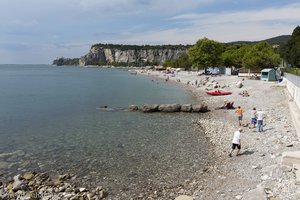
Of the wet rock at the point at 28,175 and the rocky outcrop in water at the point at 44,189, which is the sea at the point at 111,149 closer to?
the rocky outcrop in water at the point at 44,189

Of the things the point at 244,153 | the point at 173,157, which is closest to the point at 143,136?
the point at 173,157

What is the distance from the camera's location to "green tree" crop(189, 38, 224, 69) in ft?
351

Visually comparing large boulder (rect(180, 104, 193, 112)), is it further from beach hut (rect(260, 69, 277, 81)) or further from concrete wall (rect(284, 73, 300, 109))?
beach hut (rect(260, 69, 277, 81))

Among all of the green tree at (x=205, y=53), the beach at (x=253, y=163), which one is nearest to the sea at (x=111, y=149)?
the beach at (x=253, y=163)

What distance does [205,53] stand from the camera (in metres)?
108

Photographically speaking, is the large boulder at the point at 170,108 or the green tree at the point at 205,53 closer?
the large boulder at the point at 170,108

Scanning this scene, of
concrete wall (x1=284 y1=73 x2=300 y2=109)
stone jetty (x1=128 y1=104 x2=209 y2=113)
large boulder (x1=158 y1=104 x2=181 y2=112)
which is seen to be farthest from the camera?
large boulder (x1=158 y1=104 x2=181 y2=112)

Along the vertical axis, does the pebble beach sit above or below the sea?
above

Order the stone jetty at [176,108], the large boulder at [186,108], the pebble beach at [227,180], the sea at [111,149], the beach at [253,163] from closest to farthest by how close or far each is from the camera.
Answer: the beach at [253,163] → the pebble beach at [227,180] → the sea at [111,149] → the stone jetty at [176,108] → the large boulder at [186,108]

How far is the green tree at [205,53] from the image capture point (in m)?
107

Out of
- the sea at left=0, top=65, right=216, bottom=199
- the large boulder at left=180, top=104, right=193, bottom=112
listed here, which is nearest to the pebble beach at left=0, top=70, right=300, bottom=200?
the sea at left=0, top=65, right=216, bottom=199

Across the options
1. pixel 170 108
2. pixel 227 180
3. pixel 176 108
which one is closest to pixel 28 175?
pixel 227 180

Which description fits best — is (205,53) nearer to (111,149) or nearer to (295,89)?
(295,89)

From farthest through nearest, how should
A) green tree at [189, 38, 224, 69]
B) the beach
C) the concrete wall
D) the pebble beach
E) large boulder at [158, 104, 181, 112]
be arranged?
green tree at [189, 38, 224, 69] → large boulder at [158, 104, 181, 112] → the concrete wall → the pebble beach → the beach
